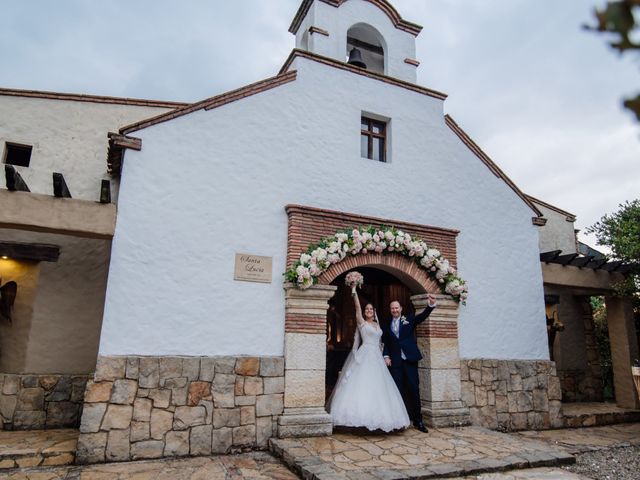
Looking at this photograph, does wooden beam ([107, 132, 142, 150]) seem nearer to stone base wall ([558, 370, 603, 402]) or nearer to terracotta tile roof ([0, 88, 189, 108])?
terracotta tile roof ([0, 88, 189, 108])

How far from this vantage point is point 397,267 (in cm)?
702

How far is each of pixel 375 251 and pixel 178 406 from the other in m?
3.50

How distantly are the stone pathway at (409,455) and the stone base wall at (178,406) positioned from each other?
1.82 feet

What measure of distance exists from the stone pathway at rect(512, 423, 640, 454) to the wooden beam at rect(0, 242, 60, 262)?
787 cm

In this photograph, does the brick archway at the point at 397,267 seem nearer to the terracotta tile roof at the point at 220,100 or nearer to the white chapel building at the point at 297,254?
the white chapel building at the point at 297,254

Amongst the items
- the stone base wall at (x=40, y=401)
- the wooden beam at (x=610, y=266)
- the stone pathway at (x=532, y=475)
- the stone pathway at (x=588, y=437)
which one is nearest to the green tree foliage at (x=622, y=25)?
the stone pathway at (x=532, y=475)

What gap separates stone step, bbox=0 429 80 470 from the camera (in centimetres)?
482

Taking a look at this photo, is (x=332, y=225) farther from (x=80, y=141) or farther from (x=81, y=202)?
(x=80, y=141)

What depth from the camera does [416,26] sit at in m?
8.63

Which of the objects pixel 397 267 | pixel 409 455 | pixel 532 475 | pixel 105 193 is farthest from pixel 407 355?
pixel 105 193

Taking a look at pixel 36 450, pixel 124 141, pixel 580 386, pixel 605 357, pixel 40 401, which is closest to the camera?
pixel 36 450

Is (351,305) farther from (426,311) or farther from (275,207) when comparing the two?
(275,207)

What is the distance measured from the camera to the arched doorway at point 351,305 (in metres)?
7.96

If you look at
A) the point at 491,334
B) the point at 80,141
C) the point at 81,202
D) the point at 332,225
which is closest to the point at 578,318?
the point at 491,334
